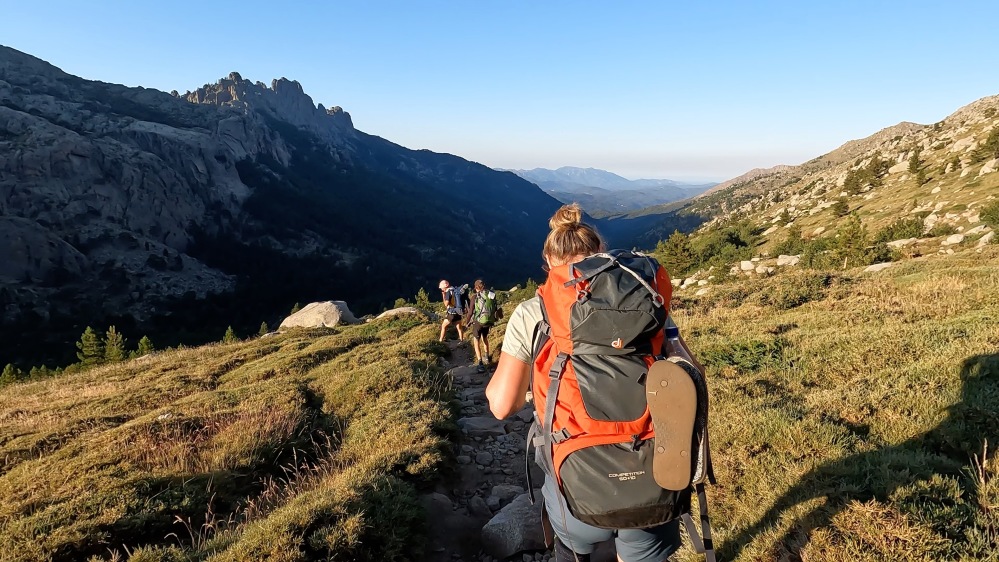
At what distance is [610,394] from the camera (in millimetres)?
2262

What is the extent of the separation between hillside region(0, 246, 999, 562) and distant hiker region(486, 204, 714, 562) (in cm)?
204

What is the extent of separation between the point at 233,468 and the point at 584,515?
6.07 meters

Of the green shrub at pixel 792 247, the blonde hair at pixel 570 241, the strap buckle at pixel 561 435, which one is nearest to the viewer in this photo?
the strap buckle at pixel 561 435

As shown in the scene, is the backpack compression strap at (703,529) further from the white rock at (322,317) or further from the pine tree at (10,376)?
the pine tree at (10,376)

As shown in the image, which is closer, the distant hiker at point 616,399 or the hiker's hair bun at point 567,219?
the distant hiker at point 616,399

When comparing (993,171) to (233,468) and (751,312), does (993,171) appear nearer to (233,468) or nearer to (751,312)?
(751,312)

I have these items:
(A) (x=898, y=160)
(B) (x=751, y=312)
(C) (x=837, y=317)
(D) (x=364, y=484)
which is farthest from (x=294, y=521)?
(A) (x=898, y=160)

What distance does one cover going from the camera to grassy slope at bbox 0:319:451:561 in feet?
14.7

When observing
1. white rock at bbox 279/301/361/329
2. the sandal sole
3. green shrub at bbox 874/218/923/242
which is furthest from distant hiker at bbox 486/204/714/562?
green shrub at bbox 874/218/923/242

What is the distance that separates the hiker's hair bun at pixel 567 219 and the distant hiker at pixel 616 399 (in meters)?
0.49

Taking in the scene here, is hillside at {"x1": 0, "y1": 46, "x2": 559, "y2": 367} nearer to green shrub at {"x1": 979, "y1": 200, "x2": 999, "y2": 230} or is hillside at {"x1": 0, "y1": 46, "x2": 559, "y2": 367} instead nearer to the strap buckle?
the strap buckle

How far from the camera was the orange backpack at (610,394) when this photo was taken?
223 centimetres

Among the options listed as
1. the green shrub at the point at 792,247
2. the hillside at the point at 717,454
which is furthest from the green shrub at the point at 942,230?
the hillside at the point at 717,454

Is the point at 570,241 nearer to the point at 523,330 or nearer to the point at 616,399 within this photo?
the point at 523,330
